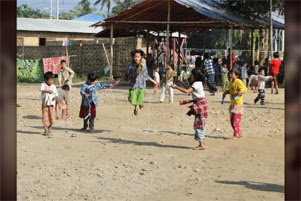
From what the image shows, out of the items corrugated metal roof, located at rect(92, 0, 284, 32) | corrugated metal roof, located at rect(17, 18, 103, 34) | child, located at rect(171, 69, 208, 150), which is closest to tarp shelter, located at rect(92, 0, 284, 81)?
corrugated metal roof, located at rect(92, 0, 284, 32)

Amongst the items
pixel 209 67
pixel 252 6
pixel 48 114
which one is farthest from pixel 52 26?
pixel 48 114

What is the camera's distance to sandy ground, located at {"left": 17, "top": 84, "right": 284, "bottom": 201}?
4.86 meters

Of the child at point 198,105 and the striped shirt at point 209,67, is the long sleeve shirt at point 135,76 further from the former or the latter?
the striped shirt at point 209,67

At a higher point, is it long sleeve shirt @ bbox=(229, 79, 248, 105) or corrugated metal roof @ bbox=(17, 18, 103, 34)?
corrugated metal roof @ bbox=(17, 18, 103, 34)

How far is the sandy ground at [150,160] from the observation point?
4859 mm

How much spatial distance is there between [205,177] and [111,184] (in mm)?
1212

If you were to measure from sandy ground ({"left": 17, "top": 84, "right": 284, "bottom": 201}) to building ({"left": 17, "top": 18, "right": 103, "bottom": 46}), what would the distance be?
21531 mm

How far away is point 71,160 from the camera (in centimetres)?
633

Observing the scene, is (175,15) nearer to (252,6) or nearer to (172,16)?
(172,16)

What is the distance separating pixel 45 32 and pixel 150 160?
27.5 meters

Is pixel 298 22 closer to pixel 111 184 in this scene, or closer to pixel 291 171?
pixel 291 171

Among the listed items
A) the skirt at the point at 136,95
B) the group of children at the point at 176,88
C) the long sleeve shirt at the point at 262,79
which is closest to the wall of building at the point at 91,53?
the long sleeve shirt at the point at 262,79

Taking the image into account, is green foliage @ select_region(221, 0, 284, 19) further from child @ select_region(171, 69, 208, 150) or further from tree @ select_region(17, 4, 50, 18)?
tree @ select_region(17, 4, 50, 18)

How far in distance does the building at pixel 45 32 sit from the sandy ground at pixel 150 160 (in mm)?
21531
